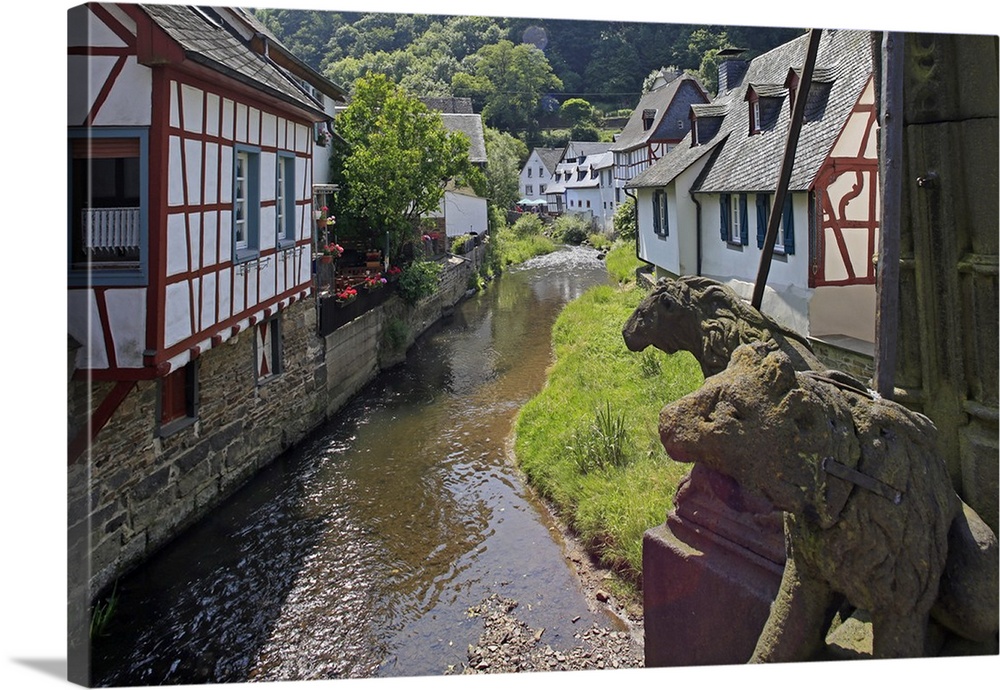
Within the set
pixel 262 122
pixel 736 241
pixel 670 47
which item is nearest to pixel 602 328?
pixel 736 241

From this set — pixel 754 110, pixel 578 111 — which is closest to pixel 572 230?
pixel 578 111

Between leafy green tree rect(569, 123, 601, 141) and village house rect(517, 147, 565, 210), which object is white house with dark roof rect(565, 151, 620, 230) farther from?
leafy green tree rect(569, 123, 601, 141)

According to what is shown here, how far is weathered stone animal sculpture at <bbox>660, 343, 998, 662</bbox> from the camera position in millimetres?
2727

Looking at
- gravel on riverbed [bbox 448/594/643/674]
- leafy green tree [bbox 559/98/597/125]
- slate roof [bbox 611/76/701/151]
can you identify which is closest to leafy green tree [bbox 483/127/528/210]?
slate roof [bbox 611/76/701/151]

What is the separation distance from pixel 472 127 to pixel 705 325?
19997mm

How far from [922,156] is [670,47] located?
4510 millimetres

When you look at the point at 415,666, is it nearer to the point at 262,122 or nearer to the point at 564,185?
the point at 262,122

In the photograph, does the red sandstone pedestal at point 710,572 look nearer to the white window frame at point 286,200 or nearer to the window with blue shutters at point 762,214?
the white window frame at point 286,200

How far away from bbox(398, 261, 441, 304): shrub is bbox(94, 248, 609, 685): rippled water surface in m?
3.98

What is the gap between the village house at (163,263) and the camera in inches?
194

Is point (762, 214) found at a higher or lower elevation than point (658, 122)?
lower

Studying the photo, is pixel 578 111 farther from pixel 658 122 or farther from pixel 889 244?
pixel 889 244

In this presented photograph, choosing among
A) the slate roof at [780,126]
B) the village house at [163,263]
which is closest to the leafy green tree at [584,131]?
the slate roof at [780,126]

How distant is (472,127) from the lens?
75.4ft
